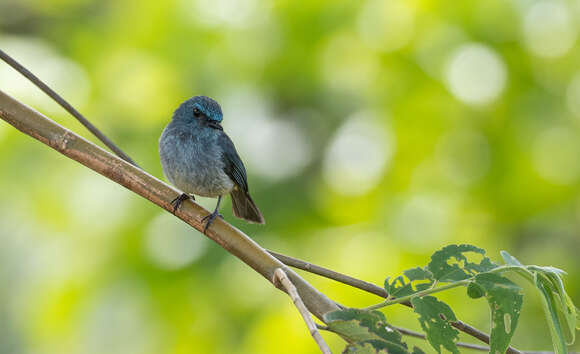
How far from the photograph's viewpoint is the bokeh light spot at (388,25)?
4.02 metres

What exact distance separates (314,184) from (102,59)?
1.74 metres

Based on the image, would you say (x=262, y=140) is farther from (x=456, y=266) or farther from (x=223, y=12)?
(x=456, y=266)

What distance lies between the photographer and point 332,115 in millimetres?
4188

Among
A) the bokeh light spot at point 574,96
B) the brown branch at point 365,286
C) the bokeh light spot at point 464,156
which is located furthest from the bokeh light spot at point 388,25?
the brown branch at point 365,286

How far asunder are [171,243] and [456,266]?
2612 millimetres

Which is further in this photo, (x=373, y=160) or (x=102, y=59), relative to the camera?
(x=102, y=59)

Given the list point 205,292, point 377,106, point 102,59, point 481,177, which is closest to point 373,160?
point 377,106

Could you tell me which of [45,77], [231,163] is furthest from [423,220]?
[45,77]

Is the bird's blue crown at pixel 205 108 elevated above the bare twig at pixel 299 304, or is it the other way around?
the bird's blue crown at pixel 205 108

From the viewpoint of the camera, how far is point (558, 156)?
4004mm

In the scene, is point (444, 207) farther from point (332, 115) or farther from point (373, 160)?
point (332, 115)

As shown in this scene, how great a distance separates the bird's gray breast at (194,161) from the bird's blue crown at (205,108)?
81 mm

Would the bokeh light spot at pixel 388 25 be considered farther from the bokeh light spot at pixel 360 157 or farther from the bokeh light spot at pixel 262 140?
the bokeh light spot at pixel 262 140

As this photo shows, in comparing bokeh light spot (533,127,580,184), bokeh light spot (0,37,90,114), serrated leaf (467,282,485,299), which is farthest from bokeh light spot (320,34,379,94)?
serrated leaf (467,282,485,299)
